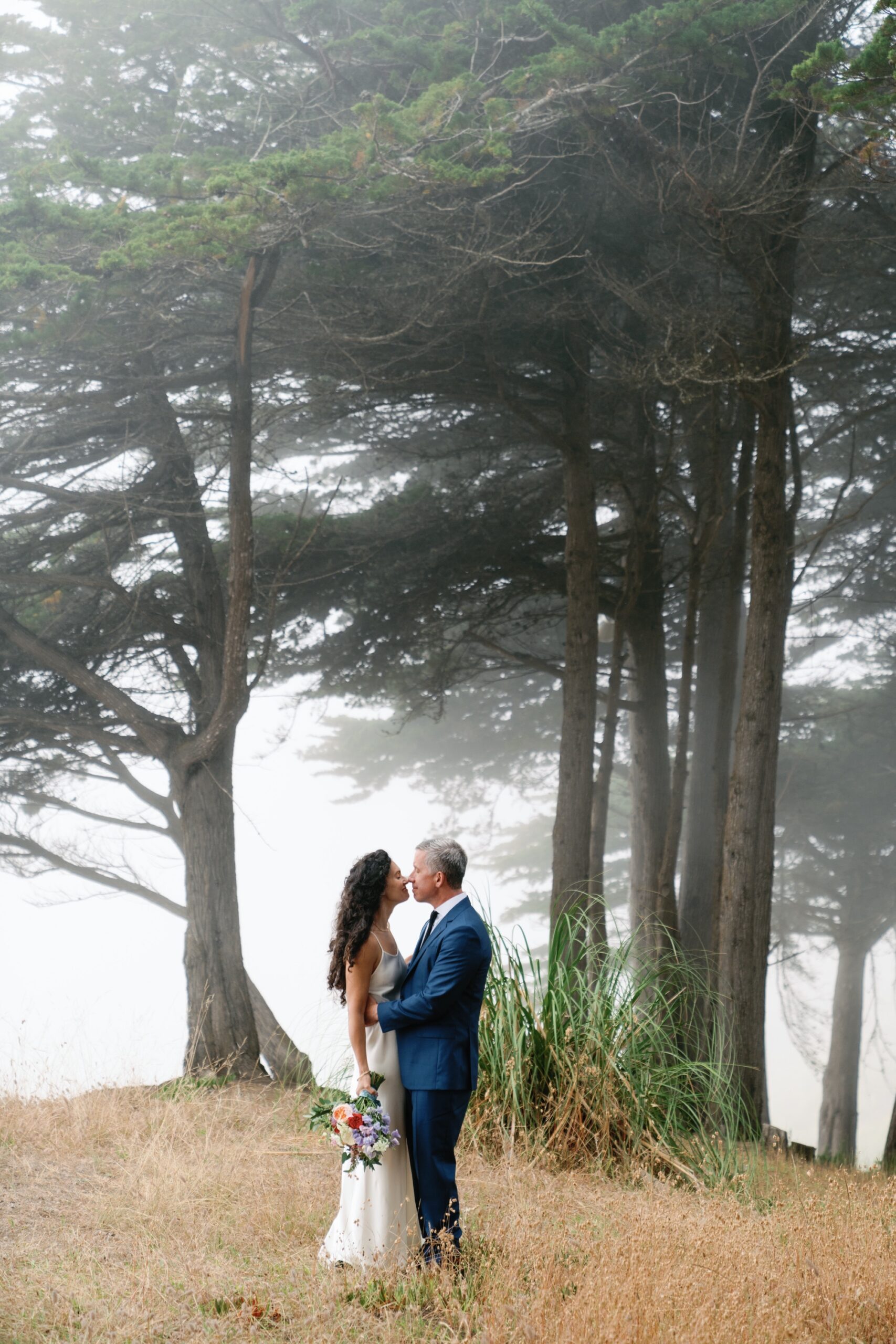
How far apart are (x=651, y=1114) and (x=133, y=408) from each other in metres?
6.88

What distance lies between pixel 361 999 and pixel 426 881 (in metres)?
0.47

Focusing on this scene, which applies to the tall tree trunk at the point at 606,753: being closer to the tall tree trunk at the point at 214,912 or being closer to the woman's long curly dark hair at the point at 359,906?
the tall tree trunk at the point at 214,912

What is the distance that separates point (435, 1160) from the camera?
4039 millimetres

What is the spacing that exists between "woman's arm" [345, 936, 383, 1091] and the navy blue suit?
0.29 ft

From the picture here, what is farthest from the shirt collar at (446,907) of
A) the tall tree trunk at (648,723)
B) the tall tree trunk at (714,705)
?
the tall tree trunk at (648,723)

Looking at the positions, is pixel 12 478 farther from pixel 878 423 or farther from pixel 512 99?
pixel 878 423

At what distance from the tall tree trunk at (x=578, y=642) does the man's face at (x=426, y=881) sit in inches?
242

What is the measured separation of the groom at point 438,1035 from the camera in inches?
157

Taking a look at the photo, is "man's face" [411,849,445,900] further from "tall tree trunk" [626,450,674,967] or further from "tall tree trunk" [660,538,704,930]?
"tall tree trunk" [626,450,674,967]

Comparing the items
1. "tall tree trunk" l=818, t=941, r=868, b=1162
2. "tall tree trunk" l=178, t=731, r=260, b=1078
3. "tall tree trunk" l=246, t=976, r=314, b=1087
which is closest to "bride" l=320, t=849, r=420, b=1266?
"tall tree trunk" l=178, t=731, r=260, b=1078

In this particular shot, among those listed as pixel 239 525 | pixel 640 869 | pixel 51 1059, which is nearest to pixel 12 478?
pixel 239 525

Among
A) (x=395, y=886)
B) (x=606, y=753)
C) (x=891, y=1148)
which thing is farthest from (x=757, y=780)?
(x=395, y=886)

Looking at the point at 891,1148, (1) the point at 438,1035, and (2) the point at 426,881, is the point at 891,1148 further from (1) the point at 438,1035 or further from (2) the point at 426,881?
(2) the point at 426,881

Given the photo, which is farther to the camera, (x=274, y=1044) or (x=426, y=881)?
(x=274, y=1044)
